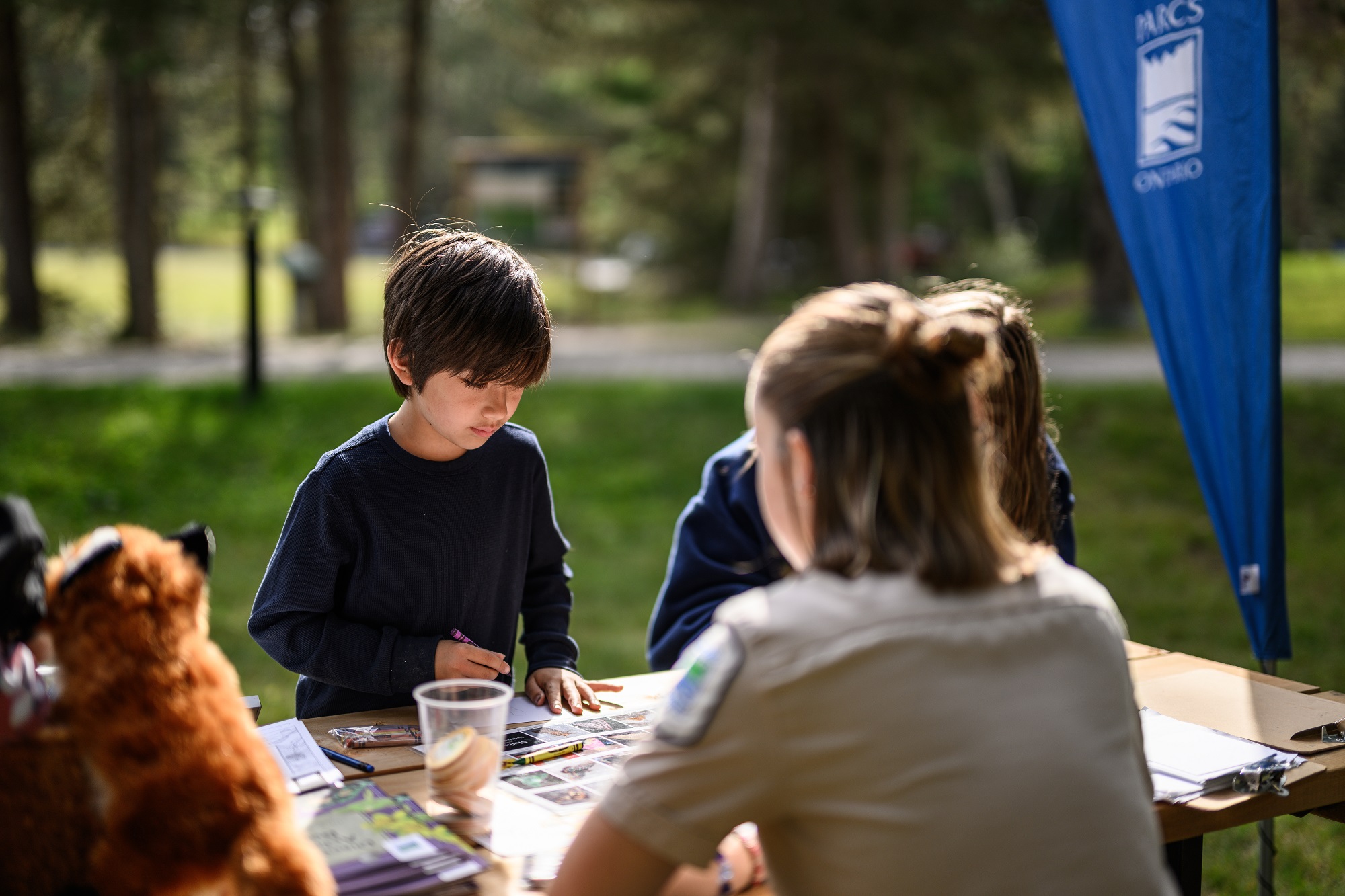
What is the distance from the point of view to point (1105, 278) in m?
12.4

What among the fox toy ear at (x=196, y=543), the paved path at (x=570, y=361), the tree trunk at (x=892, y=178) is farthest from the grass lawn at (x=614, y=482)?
the tree trunk at (x=892, y=178)

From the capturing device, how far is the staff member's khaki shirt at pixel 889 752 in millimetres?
1249

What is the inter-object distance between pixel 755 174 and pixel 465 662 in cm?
1350

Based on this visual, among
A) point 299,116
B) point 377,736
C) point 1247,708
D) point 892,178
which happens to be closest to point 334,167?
point 299,116

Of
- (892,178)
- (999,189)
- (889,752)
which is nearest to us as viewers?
(889,752)

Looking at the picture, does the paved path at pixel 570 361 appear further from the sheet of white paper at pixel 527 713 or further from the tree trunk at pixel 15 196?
the sheet of white paper at pixel 527 713

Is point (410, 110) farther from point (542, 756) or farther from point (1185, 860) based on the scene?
point (1185, 860)

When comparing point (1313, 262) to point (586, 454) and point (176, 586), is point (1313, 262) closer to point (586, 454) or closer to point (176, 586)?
point (586, 454)

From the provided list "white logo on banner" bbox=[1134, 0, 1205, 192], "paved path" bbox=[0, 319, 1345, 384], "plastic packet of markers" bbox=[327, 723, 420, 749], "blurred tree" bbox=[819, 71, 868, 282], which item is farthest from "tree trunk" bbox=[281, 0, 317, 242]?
"plastic packet of markers" bbox=[327, 723, 420, 749]

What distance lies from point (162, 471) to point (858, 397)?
294 inches

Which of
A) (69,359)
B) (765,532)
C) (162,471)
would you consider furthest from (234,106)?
(765,532)

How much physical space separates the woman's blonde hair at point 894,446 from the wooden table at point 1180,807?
0.56 m

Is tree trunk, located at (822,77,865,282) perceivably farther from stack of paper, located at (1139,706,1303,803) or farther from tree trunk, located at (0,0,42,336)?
stack of paper, located at (1139,706,1303,803)

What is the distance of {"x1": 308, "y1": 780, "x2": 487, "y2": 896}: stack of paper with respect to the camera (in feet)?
4.87
